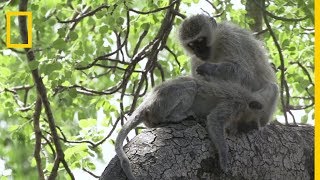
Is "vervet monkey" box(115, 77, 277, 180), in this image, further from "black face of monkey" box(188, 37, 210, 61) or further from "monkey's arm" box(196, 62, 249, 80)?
"black face of monkey" box(188, 37, 210, 61)

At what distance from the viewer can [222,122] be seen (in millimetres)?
4402

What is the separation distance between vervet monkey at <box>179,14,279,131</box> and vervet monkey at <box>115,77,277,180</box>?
31cm

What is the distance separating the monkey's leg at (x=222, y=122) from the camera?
3.94 meters

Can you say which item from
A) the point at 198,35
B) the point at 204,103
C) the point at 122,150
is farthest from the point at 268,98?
the point at 122,150

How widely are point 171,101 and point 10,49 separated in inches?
120

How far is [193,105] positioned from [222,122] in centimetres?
24

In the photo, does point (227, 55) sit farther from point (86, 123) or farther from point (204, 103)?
point (86, 123)

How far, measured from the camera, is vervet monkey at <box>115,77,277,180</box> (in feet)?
14.7

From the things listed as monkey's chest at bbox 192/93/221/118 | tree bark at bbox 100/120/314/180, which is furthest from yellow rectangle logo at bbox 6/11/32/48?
tree bark at bbox 100/120/314/180

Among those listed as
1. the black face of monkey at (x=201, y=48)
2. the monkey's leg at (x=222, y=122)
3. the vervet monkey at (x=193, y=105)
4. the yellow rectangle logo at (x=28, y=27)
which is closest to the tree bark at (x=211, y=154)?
the monkey's leg at (x=222, y=122)

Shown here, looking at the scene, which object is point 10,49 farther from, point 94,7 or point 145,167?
point 145,167

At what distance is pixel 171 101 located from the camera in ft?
15.0

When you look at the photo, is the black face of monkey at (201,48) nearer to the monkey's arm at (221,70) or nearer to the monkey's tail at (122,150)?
the monkey's arm at (221,70)

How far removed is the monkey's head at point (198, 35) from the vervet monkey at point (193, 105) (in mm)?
827
